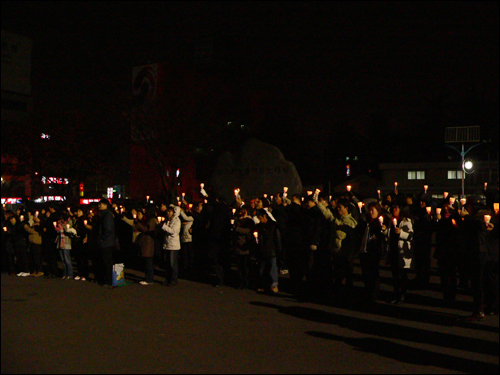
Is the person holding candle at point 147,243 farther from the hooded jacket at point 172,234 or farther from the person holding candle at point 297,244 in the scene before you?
the person holding candle at point 297,244

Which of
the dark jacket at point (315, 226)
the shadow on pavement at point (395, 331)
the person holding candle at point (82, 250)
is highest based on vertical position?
the dark jacket at point (315, 226)

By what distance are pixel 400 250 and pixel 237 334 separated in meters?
3.71

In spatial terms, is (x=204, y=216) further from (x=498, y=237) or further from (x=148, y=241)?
(x=498, y=237)

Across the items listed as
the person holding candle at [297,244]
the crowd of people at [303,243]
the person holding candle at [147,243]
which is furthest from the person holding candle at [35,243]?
the person holding candle at [297,244]

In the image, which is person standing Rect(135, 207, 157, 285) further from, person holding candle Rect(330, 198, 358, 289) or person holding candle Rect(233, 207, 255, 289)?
person holding candle Rect(330, 198, 358, 289)

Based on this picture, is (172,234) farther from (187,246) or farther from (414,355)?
(414,355)

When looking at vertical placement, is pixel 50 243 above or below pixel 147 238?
below

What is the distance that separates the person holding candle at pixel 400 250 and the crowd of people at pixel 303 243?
2 cm

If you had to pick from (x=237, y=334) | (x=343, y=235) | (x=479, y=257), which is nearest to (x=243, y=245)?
(x=343, y=235)

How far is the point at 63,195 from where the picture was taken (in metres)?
58.4

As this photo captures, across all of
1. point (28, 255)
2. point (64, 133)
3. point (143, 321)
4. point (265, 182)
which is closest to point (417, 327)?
point (143, 321)

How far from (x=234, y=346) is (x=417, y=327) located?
9.30 ft

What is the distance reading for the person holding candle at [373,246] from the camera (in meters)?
10.8

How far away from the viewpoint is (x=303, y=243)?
12.1 meters
